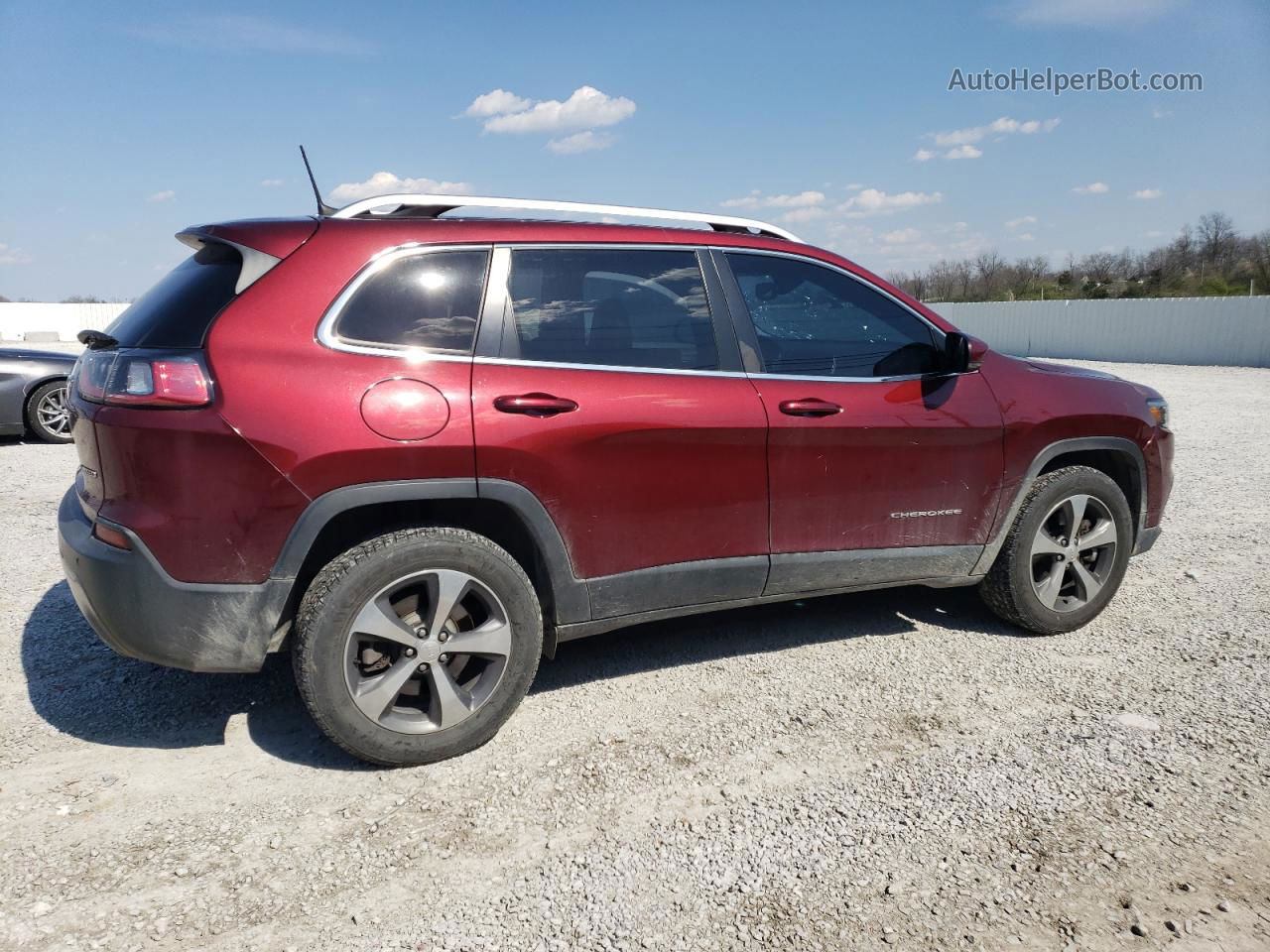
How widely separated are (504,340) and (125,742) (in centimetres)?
201

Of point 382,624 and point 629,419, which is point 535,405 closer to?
point 629,419

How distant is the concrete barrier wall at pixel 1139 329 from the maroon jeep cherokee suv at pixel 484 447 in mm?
20849

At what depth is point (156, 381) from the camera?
8.77 feet

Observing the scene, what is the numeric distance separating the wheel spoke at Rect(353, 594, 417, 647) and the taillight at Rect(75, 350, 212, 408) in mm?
808

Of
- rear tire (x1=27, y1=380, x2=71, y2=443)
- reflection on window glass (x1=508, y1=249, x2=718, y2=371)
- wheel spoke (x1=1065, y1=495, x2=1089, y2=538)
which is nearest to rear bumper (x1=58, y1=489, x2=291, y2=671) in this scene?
reflection on window glass (x1=508, y1=249, x2=718, y2=371)

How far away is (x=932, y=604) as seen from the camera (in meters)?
4.72

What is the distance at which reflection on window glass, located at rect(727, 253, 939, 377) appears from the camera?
3.56 meters

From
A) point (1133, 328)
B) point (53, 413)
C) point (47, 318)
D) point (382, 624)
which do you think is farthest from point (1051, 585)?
point (47, 318)

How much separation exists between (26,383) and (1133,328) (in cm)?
2792

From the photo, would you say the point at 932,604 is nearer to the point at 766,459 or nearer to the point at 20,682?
the point at 766,459

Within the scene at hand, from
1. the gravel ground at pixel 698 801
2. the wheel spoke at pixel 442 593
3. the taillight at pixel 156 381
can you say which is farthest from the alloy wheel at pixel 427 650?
the taillight at pixel 156 381

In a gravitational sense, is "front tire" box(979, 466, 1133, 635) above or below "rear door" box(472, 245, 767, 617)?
below

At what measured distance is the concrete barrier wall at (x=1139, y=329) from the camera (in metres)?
23.5

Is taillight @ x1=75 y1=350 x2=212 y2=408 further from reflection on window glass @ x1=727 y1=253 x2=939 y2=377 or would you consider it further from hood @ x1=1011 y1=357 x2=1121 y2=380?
hood @ x1=1011 y1=357 x2=1121 y2=380
